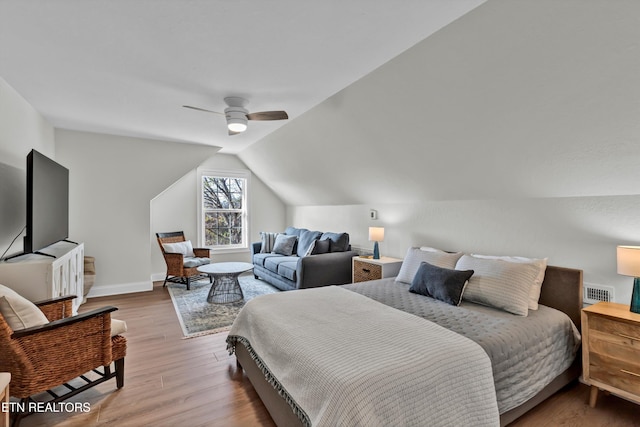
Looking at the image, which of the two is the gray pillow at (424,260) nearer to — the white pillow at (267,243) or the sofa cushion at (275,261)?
the sofa cushion at (275,261)

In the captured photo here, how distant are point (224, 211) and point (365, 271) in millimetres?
3661

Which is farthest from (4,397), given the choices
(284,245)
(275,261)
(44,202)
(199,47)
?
(284,245)

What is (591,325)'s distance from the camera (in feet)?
6.88

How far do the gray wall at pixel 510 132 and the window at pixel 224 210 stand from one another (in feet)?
9.39

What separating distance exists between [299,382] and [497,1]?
7.80 feet

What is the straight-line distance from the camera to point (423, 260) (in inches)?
123

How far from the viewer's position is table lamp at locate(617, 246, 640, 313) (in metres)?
1.97

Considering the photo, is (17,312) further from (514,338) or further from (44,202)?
(514,338)

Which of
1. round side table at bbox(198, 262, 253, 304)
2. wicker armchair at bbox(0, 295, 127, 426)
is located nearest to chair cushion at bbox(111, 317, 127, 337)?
wicker armchair at bbox(0, 295, 127, 426)

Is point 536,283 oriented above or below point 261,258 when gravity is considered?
above

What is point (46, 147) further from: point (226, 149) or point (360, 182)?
point (360, 182)

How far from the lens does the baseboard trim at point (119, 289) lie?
4602 millimetres

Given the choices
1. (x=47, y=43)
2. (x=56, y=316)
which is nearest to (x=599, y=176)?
(x=47, y=43)

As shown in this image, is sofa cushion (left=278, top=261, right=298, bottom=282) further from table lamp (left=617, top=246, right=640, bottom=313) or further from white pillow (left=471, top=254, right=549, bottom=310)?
table lamp (left=617, top=246, right=640, bottom=313)
